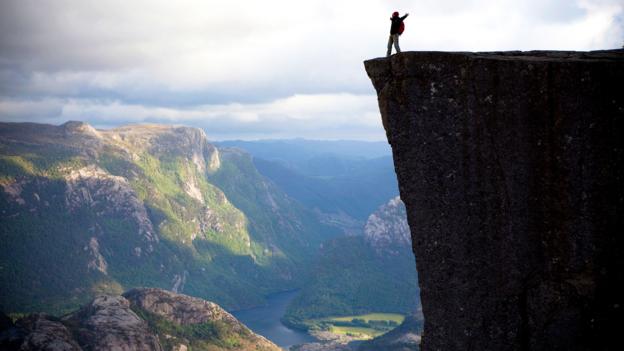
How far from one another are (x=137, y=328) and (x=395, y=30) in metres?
116

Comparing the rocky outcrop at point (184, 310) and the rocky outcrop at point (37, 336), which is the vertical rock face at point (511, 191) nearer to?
the rocky outcrop at point (37, 336)

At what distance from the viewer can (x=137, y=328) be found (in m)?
122

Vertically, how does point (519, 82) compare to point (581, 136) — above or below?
above

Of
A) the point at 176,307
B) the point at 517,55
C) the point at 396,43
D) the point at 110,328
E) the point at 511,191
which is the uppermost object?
the point at 396,43

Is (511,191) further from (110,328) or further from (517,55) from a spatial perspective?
(110,328)

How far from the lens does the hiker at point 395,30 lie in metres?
17.7

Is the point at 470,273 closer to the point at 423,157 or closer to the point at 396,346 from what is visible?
the point at 423,157

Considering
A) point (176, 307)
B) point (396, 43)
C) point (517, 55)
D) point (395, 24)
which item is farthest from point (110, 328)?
point (517, 55)

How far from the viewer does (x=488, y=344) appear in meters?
16.4

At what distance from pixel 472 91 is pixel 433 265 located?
493cm

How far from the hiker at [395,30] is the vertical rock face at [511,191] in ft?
4.36

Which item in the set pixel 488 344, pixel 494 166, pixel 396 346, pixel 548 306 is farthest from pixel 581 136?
pixel 396 346

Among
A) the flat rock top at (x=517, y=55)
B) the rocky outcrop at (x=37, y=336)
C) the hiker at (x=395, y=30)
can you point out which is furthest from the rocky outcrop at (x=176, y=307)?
the flat rock top at (x=517, y=55)

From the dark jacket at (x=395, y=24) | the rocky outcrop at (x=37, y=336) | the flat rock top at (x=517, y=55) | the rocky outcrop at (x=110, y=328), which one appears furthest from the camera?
the rocky outcrop at (x=110, y=328)
